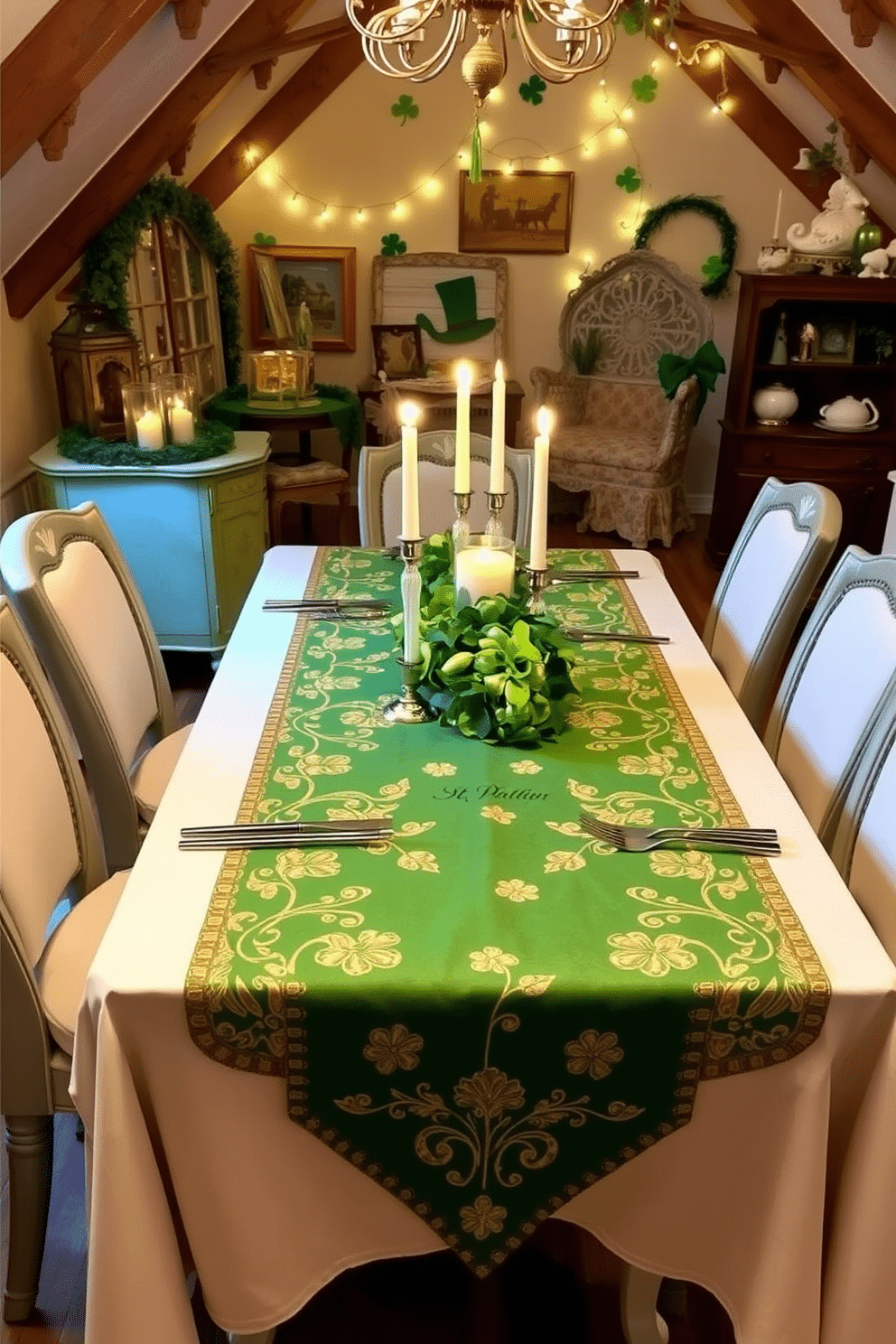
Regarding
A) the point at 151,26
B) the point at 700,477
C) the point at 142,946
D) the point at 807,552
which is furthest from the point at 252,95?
the point at 142,946

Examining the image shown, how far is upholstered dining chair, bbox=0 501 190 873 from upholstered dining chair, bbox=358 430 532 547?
737 millimetres

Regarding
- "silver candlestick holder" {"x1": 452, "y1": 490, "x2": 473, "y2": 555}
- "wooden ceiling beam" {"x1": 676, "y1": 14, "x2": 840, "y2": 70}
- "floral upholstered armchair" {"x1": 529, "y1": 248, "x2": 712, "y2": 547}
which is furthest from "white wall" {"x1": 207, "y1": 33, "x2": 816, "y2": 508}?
"silver candlestick holder" {"x1": 452, "y1": 490, "x2": 473, "y2": 555}

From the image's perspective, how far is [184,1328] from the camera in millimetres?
1238

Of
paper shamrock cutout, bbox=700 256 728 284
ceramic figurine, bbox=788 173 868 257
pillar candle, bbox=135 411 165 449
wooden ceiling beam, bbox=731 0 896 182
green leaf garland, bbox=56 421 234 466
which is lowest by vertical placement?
green leaf garland, bbox=56 421 234 466

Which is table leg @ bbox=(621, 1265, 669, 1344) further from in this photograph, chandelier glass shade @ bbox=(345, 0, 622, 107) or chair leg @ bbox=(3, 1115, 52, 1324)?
chandelier glass shade @ bbox=(345, 0, 622, 107)

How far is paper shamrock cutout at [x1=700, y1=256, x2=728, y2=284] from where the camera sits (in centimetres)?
506

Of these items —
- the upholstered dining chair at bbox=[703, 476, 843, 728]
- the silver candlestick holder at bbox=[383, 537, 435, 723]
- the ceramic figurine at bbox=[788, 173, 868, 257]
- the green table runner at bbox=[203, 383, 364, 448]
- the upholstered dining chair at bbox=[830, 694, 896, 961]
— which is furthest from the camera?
the ceramic figurine at bbox=[788, 173, 868, 257]

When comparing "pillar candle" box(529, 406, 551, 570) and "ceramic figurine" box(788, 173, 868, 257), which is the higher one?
"ceramic figurine" box(788, 173, 868, 257)

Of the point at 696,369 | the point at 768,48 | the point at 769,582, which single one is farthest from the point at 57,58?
the point at 696,369

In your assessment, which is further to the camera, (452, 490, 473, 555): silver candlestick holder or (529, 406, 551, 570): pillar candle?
(452, 490, 473, 555): silver candlestick holder

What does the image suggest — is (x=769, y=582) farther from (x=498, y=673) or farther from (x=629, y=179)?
(x=629, y=179)

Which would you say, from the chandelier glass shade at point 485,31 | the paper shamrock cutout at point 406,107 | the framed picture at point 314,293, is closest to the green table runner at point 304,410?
the framed picture at point 314,293

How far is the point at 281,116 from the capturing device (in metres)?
4.87

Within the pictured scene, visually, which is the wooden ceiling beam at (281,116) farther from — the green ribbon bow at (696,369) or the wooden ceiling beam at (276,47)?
the green ribbon bow at (696,369)
